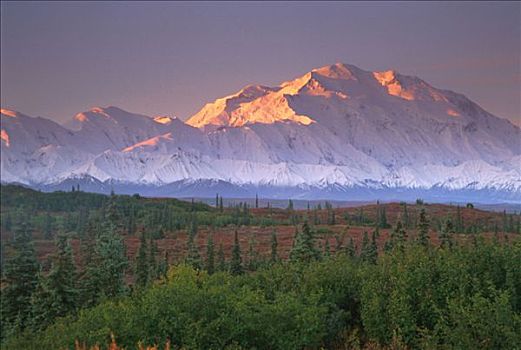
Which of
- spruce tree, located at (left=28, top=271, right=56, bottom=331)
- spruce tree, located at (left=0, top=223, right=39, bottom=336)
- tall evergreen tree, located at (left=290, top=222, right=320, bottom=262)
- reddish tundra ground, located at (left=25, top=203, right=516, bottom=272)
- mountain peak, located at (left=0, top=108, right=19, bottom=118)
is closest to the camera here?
mountain peak, located at (left=0, top=108, right=19, bottom=118)

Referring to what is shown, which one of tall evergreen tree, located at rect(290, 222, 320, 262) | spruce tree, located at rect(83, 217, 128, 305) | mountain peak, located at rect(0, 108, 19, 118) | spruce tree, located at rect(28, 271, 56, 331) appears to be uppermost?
mountain peak, located at rect(0, 108, 19, 118)

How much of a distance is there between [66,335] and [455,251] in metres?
16.0

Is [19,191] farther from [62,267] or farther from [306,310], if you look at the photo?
[62,267]

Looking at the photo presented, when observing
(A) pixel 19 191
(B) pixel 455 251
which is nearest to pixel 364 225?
(B) pixel 455 251

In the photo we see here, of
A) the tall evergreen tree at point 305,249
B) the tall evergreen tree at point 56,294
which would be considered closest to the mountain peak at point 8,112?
the tall evergreen tree at point 56,294

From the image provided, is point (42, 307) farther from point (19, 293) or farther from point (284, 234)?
point (284, 234)

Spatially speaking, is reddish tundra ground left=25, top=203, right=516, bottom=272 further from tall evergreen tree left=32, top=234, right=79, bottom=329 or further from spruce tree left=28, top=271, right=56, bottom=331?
tall evergreen tree left=32, top=234, right=79, bottom=329

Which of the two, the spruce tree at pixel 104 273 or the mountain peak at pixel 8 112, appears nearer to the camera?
the mountain peak at pixel 8 112

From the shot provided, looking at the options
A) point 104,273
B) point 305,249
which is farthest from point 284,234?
point 104,273

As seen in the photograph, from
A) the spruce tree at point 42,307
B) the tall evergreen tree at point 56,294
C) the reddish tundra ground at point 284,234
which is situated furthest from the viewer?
the reddish tundra ground at point 284,234

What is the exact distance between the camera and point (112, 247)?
45969 mm

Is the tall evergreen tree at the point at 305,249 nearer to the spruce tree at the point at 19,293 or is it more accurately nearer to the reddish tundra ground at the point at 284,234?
the spruce tree at the point at 19,293

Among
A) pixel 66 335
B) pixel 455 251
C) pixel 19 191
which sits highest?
pixel 19 191

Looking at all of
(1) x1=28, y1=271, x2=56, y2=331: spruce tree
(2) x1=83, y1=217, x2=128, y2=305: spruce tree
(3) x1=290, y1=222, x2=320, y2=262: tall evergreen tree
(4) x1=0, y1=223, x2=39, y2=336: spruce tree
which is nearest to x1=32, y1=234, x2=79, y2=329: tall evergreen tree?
(1) x1=28, y1=271, x2=56, y2=331: spruce tree
